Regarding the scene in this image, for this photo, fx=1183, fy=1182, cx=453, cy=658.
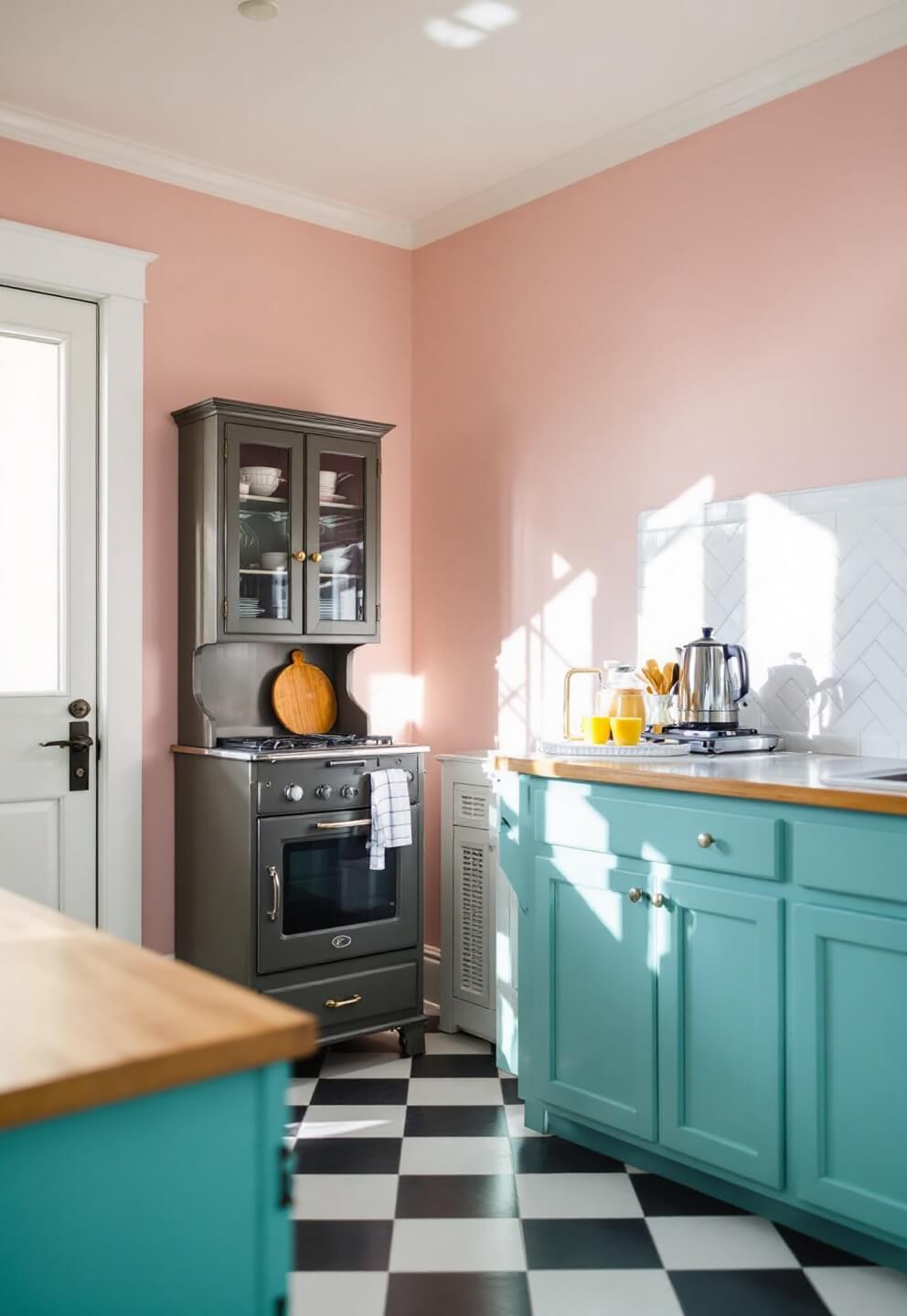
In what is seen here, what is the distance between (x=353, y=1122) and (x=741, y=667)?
1.54m

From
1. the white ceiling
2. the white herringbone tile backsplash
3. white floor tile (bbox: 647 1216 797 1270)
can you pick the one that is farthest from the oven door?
the white ceiling

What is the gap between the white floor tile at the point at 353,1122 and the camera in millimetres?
2955

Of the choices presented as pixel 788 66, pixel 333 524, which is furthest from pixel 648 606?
pixel 788 66

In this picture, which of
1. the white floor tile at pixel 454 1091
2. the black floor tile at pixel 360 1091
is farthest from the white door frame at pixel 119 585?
the white floor tile at pixel 454 1091

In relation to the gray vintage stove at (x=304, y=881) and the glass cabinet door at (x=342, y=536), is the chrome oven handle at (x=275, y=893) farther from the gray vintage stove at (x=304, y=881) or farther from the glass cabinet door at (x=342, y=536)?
the glass cabinet door at (x=342, y=536)

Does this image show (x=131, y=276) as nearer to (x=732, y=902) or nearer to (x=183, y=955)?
(x=183, y=955)

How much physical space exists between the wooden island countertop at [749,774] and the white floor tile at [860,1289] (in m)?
0.89

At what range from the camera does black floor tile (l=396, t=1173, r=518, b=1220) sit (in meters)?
2.52

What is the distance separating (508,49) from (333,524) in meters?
1.46

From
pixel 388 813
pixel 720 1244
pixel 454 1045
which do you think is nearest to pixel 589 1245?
pixel 720 1244

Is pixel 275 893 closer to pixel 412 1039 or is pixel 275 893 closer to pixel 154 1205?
pixel 412 1039

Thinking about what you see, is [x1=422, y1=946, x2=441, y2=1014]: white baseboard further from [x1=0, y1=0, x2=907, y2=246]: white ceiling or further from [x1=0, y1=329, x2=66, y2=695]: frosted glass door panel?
[x1=0, y1=0, x2=907, y2=246]: white ceiling

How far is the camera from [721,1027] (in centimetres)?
245

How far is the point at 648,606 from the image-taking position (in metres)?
3.45
